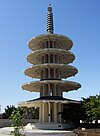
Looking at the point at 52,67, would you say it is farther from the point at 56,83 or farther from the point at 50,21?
the point at 50,21

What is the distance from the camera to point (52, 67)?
169 feet

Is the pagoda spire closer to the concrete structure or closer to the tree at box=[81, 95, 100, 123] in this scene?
the concrete structure

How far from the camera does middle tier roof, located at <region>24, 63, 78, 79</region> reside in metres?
50.5

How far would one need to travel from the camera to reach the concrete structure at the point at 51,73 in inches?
1928

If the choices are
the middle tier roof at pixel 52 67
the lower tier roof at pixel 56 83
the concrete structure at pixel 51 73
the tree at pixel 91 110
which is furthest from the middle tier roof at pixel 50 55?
the tree at pixel 91 110

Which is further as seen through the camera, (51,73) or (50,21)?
(50,21)

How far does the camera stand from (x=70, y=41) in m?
56.2

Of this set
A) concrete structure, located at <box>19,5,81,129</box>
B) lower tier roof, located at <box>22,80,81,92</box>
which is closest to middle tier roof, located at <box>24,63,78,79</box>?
concrete structure, located at <box>19,5,81,129</box>

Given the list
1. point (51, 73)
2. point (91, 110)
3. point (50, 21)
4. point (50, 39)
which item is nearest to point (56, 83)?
point (51, 73)

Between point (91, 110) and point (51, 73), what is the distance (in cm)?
1177

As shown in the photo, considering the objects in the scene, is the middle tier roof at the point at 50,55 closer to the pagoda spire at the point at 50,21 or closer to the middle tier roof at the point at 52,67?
the middle tier roof at the point at 52,67

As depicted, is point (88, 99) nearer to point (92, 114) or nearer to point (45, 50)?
point (92, 114)

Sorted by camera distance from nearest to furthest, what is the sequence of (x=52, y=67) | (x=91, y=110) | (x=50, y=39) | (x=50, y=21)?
1. (x=91, y=110)
2. (x=52, y=67)
3. (x=50, y=39)
4. (x=50, y=21)

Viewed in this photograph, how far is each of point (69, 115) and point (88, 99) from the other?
19.2ft
